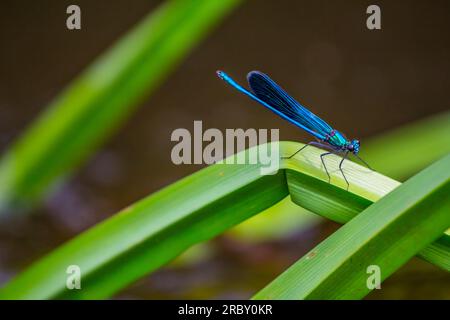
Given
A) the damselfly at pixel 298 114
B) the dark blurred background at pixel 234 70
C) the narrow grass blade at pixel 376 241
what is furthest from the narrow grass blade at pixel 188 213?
the dark blurred background at pixel 234 70

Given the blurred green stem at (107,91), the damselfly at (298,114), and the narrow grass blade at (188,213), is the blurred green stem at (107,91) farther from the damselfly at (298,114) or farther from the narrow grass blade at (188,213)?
the narrow grass blade at (188,213)

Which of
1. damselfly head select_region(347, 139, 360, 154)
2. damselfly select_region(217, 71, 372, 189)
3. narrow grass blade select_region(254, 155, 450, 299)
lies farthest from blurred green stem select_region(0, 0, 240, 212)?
narrow grass blade select_region(254, 155, 450, 299)

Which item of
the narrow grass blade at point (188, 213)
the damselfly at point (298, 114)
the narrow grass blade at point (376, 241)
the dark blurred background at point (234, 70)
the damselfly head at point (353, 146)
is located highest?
the dark blurred background at point (234, 70)

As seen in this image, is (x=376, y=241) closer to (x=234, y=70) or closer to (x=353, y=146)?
(x=353, y=146)

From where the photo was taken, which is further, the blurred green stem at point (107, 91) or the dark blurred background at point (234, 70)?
the dark blurred background at point (234, 70)

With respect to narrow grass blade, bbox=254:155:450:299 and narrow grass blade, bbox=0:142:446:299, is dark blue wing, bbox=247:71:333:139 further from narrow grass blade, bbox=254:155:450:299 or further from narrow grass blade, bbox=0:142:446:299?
narrow grass blade, bbox=254:155:450:299
